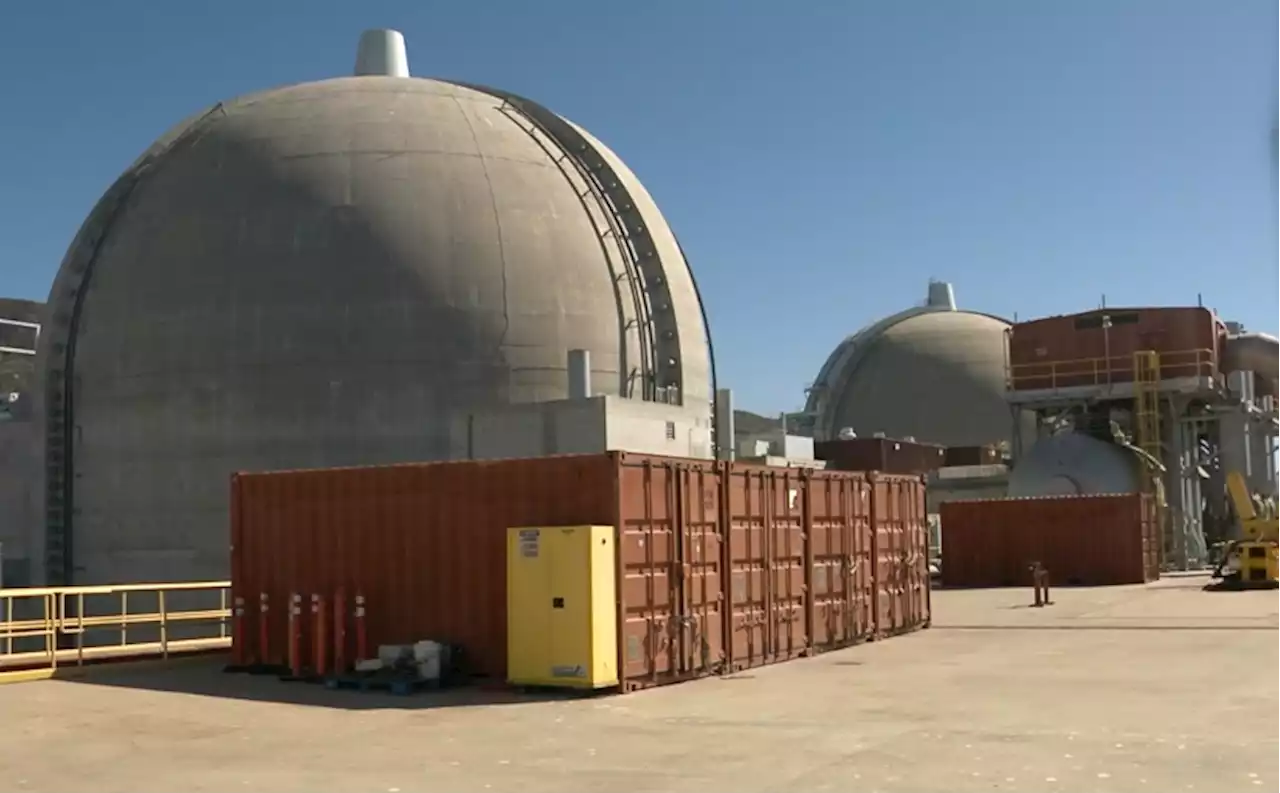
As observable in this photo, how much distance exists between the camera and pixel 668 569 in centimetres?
1752

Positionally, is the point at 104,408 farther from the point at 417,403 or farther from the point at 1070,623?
the point at 1070,623

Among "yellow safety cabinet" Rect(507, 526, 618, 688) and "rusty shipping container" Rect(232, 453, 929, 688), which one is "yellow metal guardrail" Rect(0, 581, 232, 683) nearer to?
"rusty shipping container" Rect(232, 453, 929, 688)

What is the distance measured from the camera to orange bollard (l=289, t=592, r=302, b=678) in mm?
18484

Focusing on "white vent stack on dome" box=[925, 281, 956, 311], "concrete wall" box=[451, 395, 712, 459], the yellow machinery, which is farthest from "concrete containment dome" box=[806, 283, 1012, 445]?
"concrete wall" box=[451, 395, 712, 459]

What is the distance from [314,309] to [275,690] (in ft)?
53.4

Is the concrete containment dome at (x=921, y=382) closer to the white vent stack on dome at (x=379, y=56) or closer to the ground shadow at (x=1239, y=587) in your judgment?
A: the ground shadow at (x=1239, y=587)

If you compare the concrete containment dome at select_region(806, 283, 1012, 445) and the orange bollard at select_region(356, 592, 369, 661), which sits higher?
the concrete containment dome at select_region(806, 283, 1012, 445)

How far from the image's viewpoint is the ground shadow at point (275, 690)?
52.0ft

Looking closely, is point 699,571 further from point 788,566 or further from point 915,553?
point 915,553

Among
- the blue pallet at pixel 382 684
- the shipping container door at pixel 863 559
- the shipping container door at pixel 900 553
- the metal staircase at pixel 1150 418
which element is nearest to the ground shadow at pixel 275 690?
the blue pallet at pixel 382 684

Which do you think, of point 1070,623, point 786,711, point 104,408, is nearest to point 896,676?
point 786,711

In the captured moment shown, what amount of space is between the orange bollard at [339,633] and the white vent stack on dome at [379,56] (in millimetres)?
25344

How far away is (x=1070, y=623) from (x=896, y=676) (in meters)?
9.71

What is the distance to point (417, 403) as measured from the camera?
32219 millimetres
